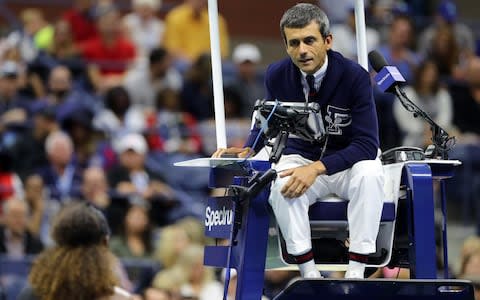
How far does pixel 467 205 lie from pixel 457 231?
272 mm

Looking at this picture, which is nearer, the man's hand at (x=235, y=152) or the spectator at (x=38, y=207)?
the man's hand at (x=235, y=152)

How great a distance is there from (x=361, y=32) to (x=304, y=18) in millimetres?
950

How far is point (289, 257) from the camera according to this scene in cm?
704

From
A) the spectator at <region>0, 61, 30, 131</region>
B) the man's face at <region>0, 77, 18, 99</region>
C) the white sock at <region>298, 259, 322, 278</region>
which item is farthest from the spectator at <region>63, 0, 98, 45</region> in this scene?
the white sock at <region>298, 259, 322, 278</region>

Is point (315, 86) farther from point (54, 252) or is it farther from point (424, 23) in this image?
point (424, 23)

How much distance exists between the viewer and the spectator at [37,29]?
1585 cm

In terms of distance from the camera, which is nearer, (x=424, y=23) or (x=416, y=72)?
(x=416, y=72)

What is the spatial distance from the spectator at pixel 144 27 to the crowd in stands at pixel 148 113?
14mm

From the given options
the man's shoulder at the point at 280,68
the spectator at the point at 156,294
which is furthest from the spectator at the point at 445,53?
→ the man's shoulder at the point at 280,68

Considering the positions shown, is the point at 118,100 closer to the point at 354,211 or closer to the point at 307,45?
the point at 307,45

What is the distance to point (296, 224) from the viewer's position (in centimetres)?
674

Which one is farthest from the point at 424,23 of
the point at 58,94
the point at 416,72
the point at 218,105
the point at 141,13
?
the point at 218,105

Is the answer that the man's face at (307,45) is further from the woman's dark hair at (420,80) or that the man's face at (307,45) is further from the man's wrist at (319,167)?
the woman's dark hair at (420,80)

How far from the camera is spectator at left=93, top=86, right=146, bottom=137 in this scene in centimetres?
1388
